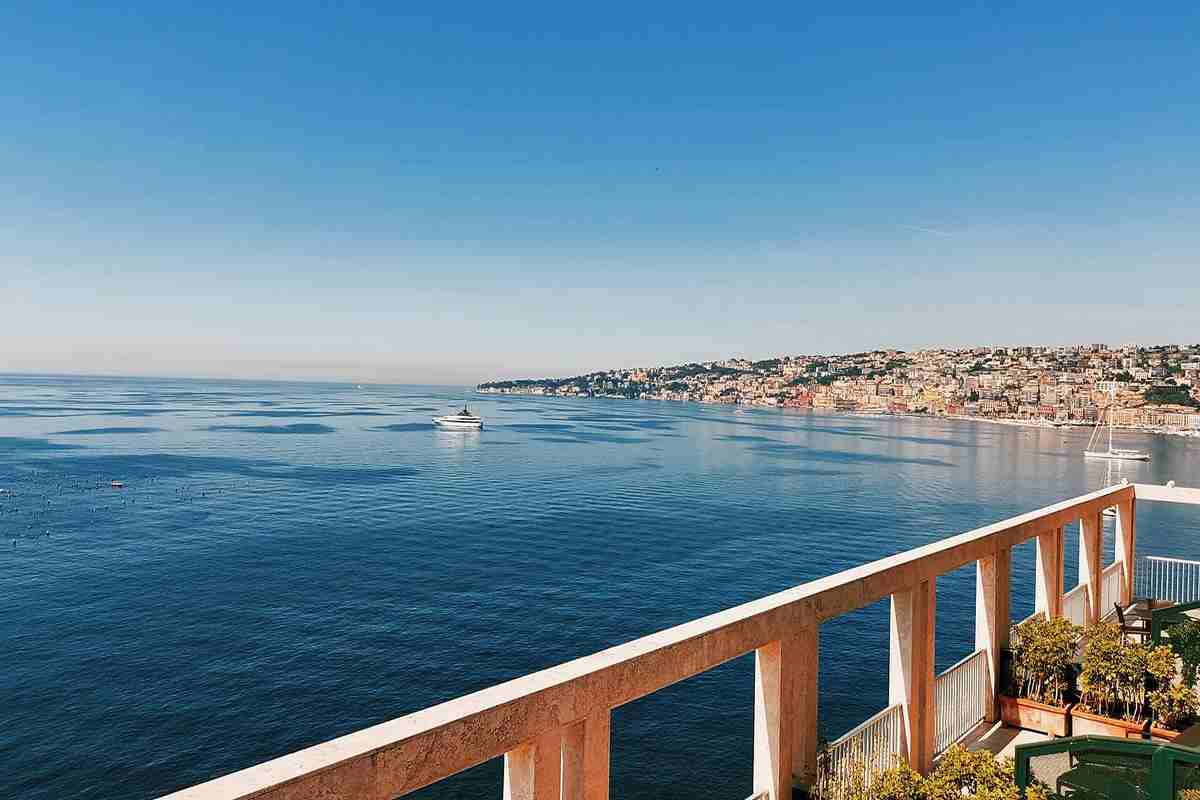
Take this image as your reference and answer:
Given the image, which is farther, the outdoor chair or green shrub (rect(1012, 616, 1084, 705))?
the outdoor chair

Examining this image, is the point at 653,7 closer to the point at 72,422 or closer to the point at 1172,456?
the point at 1172,456

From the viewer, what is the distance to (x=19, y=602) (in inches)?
971

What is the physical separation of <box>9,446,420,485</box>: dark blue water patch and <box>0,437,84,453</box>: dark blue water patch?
909 centimetres

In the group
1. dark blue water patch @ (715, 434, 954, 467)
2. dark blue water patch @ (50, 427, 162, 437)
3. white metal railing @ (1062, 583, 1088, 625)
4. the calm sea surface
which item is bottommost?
dark blue water patch @ (715, 434, 954, 467)

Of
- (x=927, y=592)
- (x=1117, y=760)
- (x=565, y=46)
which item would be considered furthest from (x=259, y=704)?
(x=565, y=46)

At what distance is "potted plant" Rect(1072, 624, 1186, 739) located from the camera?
6.56 metres

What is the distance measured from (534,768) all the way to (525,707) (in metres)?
0.41

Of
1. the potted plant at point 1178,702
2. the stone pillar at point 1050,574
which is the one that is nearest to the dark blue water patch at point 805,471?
the stone pillar at point 1050,574

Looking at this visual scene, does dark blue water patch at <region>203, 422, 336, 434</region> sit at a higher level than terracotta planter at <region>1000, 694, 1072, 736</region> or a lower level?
lower

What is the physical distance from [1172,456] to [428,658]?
332 feet

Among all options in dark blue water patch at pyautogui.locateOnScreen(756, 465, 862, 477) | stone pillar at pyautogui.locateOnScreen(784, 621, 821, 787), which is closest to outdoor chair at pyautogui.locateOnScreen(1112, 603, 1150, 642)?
stone pillar at pyautogui.locateOnScreen(784, 621, 821, 787)

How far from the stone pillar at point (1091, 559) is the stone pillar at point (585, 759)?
8.18m

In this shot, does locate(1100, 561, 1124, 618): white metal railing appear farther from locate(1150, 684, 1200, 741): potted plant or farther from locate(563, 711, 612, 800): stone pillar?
locate(563, 711, 612, 800): stone pillar

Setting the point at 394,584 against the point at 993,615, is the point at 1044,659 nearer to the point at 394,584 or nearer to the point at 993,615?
the point at 993,615
